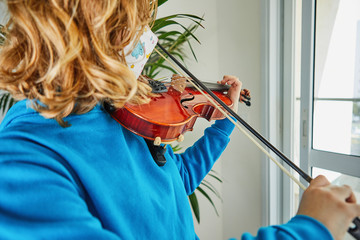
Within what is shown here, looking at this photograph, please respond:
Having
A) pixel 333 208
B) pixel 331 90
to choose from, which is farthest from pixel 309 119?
pixel 333 208

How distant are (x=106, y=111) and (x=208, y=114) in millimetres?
356

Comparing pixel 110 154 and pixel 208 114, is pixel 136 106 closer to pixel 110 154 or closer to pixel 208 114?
pixel 110 154

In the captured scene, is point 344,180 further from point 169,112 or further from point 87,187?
point 87,187

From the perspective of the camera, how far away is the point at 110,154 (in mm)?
438

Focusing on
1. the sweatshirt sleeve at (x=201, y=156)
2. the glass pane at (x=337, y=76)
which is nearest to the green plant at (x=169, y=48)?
the sweatshirt sleeve at (x=201, y=156)

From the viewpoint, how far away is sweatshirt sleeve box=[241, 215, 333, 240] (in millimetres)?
328

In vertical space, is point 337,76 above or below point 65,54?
below

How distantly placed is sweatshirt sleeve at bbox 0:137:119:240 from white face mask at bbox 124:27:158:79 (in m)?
0.26

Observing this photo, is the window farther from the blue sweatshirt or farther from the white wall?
the blue sweatshirt

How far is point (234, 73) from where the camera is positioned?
1.50 meters

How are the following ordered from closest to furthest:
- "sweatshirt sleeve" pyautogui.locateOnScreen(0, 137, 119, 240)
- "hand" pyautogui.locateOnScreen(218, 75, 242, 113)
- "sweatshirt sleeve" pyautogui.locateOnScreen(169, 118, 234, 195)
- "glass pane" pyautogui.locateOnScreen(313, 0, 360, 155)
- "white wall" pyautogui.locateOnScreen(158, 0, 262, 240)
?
"sweatshirt sleeve" pyautogui.locateOnScreen(0, 137, 119, 240) → "sweatshirt sleeve" pyautogui.locateOnScreen(169, 118, 234, 195) → "hand" pyautogui.locateOnScreen(218, 75, 242, 113) → "glass pane" pyautogui.locateOnScreen(313, 0, 360, 155) → "white wall" pyautogui.locateOnScreen(158, 0, 262, 240)

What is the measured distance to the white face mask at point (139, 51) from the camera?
0.51 metres

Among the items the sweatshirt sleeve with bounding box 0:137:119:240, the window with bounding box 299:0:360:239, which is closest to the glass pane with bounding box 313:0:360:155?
the window with bounding box 299:0:360:239

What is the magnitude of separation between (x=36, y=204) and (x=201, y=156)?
0.51 meters
